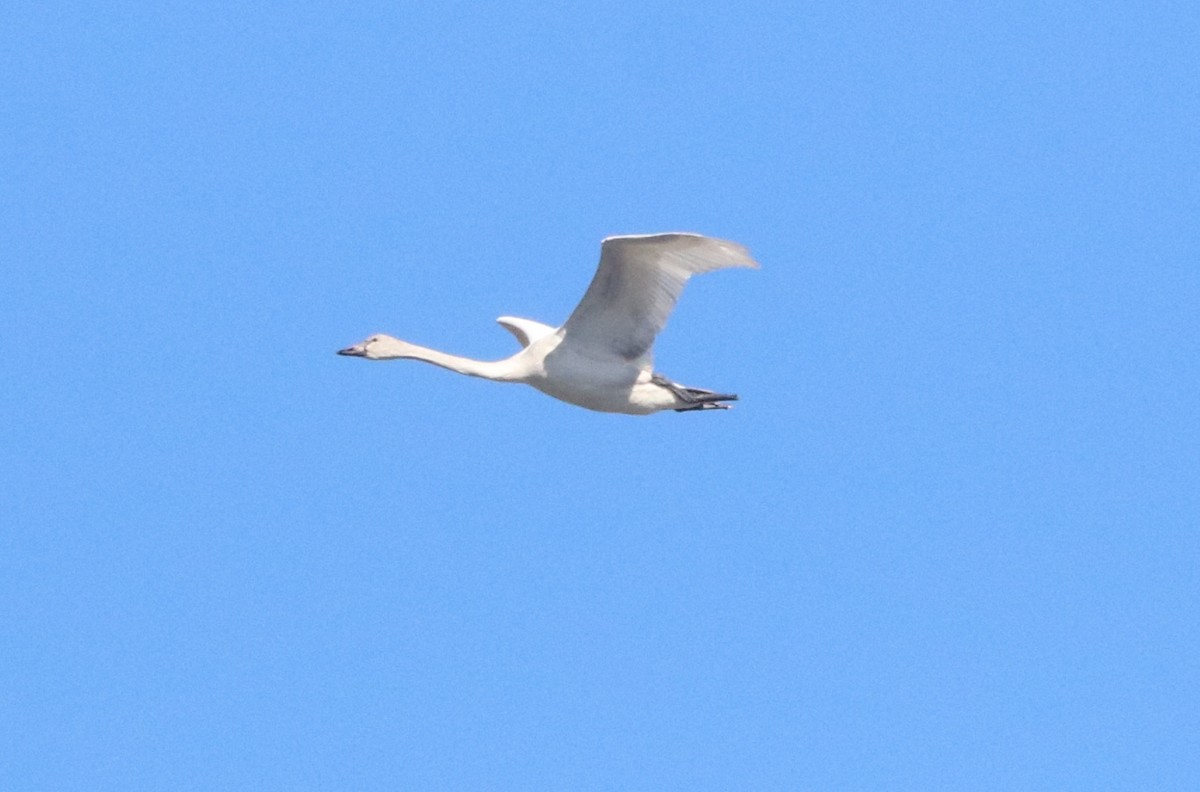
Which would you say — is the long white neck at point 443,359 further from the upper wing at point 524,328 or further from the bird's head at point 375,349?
the upper wing at point 524,328

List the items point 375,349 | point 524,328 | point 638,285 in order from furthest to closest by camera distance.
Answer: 1. point 524,328
2. point 375,349
3. point 638,285

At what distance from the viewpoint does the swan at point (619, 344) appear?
995 inches

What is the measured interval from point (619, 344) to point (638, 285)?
3.03ft

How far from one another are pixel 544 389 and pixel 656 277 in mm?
2108

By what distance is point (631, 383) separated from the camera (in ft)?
87.5

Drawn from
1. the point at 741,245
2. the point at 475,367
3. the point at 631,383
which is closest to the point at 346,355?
the point at 475,367

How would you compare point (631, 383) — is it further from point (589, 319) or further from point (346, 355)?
point (346, 355)

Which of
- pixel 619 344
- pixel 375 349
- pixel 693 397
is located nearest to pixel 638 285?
pixel 619 344

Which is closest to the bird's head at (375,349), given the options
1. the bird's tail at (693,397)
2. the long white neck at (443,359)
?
the long white neck at (443,359)

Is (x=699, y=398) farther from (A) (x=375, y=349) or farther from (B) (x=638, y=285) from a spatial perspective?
(A) (x=375, y=349)

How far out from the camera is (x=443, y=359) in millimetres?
27547

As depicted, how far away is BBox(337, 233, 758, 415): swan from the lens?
25.3 metres

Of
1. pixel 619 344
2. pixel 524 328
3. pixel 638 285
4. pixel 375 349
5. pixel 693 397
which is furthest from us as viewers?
pixel 524 328

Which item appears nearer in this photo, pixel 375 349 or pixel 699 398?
pixel 699 398
